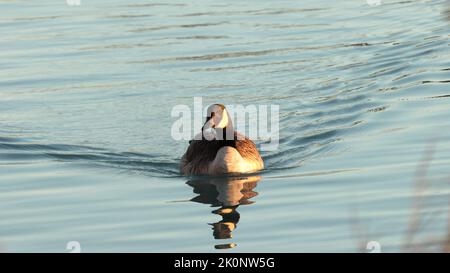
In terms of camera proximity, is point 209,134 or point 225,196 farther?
point 209,134

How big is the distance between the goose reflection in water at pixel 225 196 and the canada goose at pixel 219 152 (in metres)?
0.17

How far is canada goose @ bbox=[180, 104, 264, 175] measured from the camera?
46.6ft

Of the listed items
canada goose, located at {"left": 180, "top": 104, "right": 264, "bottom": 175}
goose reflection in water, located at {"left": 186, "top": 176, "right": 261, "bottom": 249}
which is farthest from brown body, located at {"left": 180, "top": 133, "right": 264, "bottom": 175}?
goose reflection in water, located at {"left": 186, "top": 176, "right": 261, "bottom": 249}

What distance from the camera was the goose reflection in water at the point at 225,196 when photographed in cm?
1109

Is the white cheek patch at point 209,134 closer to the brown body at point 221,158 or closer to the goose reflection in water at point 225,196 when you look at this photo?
the brown body at point 221,158

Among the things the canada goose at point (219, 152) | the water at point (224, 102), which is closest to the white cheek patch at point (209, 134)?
the canada goose at point (219, 152)

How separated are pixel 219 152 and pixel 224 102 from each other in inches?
153

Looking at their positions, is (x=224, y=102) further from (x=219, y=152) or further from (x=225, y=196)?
(x=225, y=196)

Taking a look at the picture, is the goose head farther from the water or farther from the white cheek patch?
the water

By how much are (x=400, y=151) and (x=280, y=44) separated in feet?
25.5

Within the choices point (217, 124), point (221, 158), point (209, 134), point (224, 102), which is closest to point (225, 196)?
point (221, 158)

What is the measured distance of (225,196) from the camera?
43.4 ft

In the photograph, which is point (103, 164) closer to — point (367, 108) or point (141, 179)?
point (141, 179)
